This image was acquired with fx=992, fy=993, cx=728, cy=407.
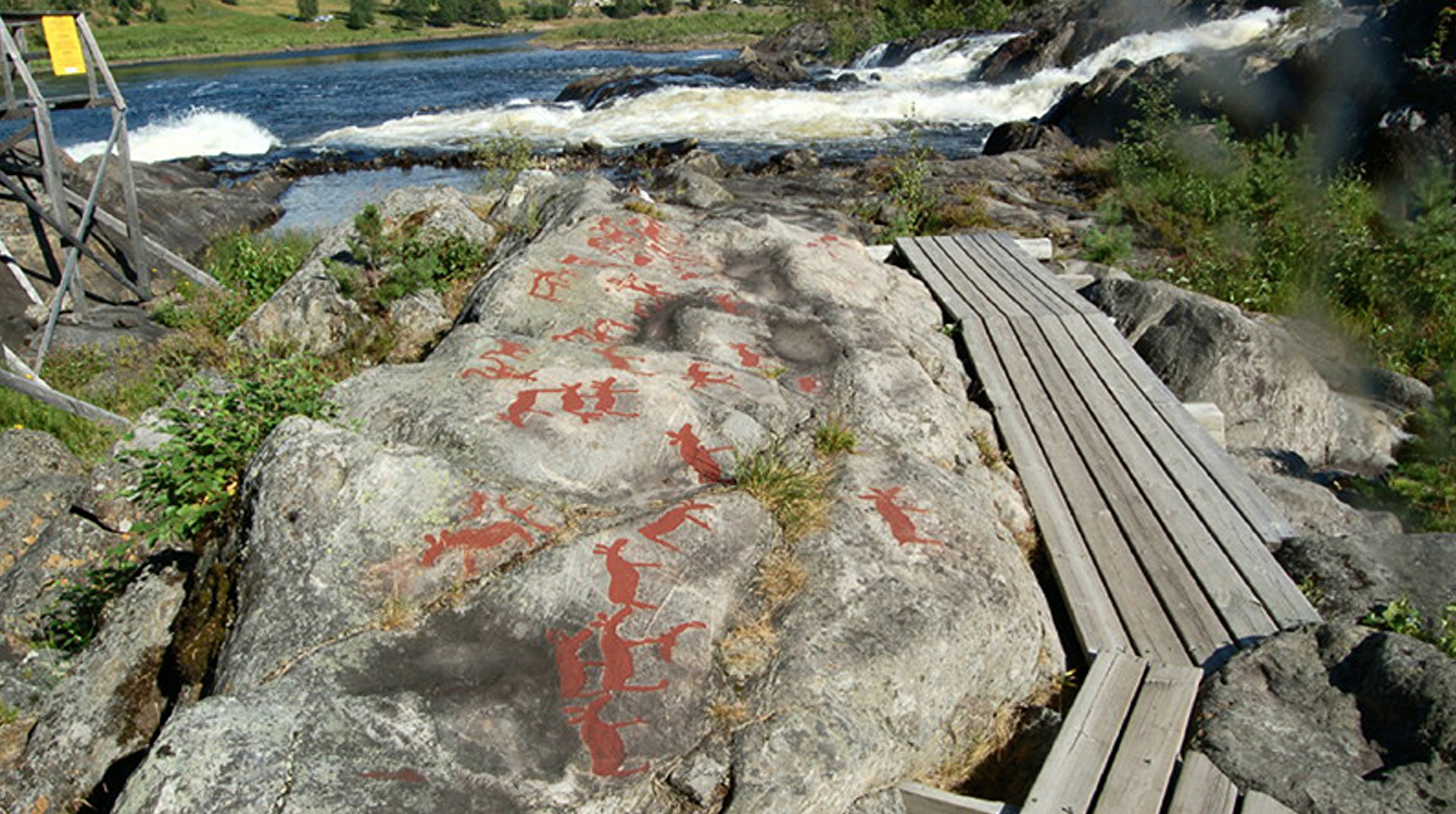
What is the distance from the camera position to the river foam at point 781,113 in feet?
103

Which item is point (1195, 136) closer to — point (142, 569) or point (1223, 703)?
point (1223, 703)

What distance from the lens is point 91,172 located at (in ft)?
59.1

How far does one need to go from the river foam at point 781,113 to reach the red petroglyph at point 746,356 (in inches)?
921

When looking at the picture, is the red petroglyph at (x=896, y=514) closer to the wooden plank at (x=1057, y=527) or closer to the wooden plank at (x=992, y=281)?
the wooden plank at (x=1057, y=527)

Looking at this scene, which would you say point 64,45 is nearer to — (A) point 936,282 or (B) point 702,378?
(B) point 702,378

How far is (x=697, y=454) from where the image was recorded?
18.6 ft

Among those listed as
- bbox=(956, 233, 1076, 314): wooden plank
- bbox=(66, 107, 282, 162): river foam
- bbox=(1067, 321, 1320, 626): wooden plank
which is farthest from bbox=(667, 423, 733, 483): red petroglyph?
bbox=(66, 107, 282, 162): river foam

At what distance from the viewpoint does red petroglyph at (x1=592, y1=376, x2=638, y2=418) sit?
19.1 ft

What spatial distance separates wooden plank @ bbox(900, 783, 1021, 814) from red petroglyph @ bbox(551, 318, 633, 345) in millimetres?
4009

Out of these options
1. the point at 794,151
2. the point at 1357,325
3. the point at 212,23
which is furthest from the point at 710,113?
the point at 212,23

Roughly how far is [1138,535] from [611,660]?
12.5 ft

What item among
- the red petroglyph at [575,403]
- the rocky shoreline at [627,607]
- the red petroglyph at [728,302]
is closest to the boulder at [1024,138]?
the red petroglyph at [728,302]

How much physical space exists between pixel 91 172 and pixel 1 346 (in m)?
9.77

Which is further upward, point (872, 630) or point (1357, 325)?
point (872, 630)
